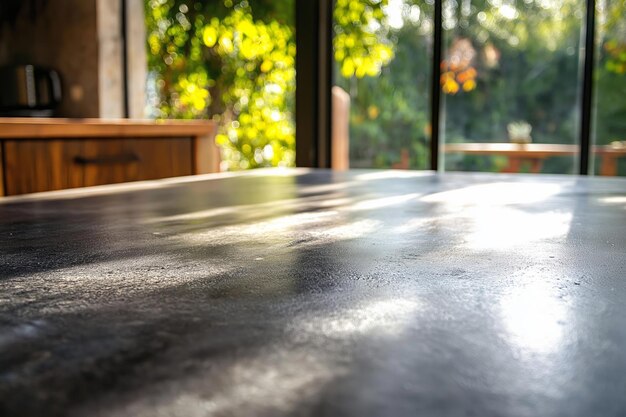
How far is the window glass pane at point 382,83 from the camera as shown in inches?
125

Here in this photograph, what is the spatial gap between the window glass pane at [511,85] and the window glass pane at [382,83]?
0.12 meters

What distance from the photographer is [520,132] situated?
3.01 meters

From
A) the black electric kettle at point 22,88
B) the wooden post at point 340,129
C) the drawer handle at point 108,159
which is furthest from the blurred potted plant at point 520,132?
the black electric kettle at point 22,88

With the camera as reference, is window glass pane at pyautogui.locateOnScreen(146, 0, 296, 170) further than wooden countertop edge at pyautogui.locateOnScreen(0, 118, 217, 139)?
Yes

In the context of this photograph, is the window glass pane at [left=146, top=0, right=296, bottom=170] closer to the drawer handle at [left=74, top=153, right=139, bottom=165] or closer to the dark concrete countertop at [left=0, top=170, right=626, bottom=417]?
the drawer handle at [left=74, top=153, right=139, bottom=165]

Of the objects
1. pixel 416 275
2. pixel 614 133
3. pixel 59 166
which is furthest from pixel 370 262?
pixel 614 133

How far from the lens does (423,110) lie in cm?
317

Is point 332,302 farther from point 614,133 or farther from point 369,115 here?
point 369,115

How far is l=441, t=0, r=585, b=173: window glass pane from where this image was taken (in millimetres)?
2893

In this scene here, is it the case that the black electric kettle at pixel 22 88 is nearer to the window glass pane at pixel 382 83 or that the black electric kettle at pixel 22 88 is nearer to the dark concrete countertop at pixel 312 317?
the window glass pane at pixel 382 83

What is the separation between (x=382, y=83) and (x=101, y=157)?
1.47 meters

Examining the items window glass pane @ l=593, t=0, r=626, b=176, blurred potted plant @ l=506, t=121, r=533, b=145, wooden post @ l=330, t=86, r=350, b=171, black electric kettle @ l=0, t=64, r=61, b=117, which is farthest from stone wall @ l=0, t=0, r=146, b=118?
window glass pane @ l=593, t=0, r=626, b=176

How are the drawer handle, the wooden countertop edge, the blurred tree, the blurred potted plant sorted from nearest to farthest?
the wooden countertop edge, the drawer handle, the blurred potted plant, the blurred tree

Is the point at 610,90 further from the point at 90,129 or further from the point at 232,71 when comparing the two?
the point at 232,71
